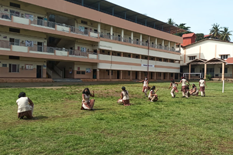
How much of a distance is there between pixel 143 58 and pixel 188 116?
39.6 m

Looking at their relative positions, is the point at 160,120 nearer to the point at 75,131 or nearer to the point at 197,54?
the point at 75,131

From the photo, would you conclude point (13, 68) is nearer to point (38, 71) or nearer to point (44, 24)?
point (38, 71)

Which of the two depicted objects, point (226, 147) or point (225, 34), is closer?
point (226, 147)

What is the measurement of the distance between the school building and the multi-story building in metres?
7.34

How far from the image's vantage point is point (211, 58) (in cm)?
5047

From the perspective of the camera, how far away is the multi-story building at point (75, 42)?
26.0 metres

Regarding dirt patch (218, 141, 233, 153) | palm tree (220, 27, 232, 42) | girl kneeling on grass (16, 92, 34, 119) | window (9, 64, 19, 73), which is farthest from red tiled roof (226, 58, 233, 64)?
girl kneeling on grass (16, 92, 34, 119)

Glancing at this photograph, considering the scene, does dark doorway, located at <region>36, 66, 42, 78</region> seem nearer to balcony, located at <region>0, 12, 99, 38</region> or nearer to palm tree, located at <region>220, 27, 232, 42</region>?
balcony, located at <region>0, 12, 99, 38</region>

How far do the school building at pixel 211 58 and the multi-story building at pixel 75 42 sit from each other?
7.34m

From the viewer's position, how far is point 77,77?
112 ft

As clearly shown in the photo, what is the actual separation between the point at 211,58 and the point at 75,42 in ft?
124

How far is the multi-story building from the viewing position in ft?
85.4

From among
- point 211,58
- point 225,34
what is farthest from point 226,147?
point 225,34

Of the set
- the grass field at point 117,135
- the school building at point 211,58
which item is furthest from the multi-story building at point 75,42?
the grass field at point 117,135
